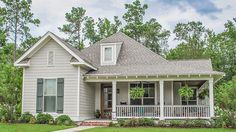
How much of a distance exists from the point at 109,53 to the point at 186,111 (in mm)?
7097

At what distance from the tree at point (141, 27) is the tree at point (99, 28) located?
1.25 metres

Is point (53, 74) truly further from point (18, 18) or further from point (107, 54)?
point (18, 18)

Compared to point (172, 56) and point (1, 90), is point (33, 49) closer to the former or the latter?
point (1, 90)

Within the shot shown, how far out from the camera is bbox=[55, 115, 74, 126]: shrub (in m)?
18.6

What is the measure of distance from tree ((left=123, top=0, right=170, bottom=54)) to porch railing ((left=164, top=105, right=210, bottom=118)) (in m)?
20.9

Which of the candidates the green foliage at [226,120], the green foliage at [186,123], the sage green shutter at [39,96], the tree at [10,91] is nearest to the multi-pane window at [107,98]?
the sage green shutter at [39,96]

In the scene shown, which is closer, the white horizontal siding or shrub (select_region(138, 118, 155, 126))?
shrub (select_region(138, 118, 155, 126))

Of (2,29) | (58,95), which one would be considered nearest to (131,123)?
(58,95)

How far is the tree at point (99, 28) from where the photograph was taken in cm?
4019

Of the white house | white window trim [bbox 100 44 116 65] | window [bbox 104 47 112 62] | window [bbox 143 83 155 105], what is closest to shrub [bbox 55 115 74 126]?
the white house

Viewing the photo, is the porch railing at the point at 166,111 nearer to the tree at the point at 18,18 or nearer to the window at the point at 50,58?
the window at the point at 50,58

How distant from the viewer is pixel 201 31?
45.7 meters

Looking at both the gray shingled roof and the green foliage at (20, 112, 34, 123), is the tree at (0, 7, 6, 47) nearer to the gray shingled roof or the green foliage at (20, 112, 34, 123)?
the gray shingled roof

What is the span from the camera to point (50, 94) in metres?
20.2
